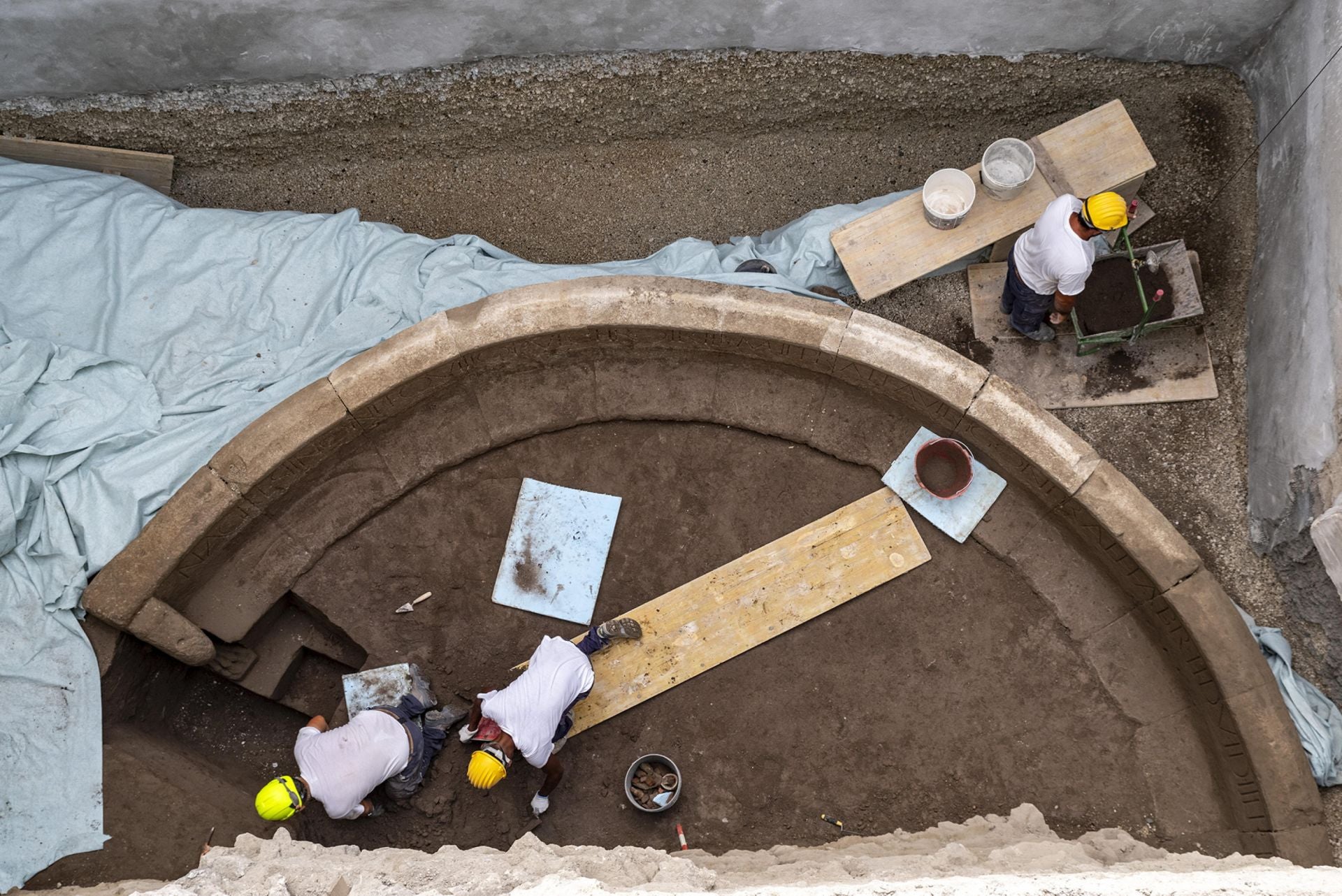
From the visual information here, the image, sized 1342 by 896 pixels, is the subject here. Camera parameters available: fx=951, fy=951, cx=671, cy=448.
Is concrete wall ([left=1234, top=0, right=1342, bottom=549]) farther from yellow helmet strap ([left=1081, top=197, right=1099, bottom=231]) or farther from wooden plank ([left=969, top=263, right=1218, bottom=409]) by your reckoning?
yellow helmet strap ([left=1081, top=197, right=1099, bottom=231])

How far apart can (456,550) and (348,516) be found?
0.63m

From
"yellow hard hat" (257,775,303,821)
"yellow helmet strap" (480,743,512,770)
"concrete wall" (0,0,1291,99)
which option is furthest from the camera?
"concrete wall" (0,0,1291,99)

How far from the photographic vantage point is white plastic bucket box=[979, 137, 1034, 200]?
221 inches

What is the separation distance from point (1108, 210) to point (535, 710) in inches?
154

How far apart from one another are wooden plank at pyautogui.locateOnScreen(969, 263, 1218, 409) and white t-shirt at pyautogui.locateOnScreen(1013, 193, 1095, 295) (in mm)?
506

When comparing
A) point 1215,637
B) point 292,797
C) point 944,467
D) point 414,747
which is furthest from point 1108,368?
point 292,797

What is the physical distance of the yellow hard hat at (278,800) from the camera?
15.0 feet

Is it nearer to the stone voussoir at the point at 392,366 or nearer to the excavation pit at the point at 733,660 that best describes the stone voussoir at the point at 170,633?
the excavation pit at the point at 733,660

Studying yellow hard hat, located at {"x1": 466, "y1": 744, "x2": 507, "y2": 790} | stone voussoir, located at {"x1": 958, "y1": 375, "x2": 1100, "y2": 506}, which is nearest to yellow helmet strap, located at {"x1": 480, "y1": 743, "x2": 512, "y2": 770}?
yellow hard hat, located at {"x1": 466, "y1": 744, "x2": 507, "y2": 790}

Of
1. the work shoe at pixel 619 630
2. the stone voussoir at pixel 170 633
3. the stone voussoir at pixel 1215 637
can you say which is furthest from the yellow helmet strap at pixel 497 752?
the stone voussoir at pixel 1215 637

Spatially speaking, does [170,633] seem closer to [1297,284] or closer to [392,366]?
[392,366]

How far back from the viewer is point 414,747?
499 cm

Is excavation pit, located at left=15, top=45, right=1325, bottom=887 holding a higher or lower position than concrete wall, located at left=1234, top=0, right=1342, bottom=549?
lower

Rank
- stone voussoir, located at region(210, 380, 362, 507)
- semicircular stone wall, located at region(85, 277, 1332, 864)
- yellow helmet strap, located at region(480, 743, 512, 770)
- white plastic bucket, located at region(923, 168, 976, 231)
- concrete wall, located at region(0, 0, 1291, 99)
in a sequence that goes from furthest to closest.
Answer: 1. white plastic bucket, located at region(923, 168, 976, 231)
2. concrete wall, located at region(0, 0, 1291, 99)
3. stone voussoir, located at region(210, 380, 362, 507)
4. semicircular stone wall, located at region(85, 277, 1332, 864)
5. yellow helmet strap, located at region(480, 743, 512, 770)
